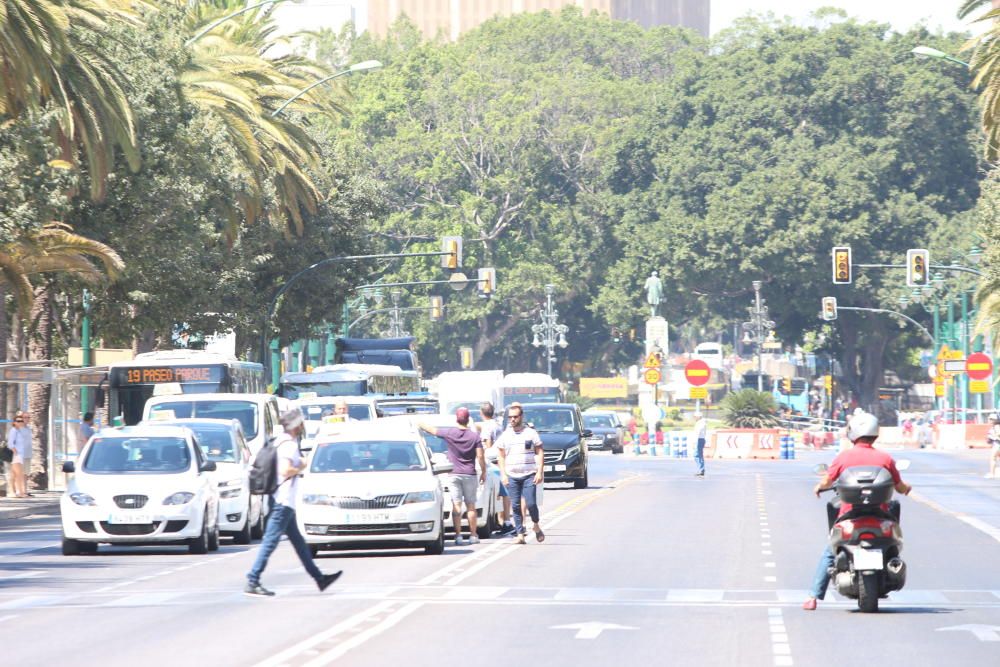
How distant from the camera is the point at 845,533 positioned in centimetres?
1593

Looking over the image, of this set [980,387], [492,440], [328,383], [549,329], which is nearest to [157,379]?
[328,383]

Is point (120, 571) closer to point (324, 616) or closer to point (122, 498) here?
point (122, 498)

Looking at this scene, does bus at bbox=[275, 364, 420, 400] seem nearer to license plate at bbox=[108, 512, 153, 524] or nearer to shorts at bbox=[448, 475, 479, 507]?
shorts at bbox=[448, 475, 479, 507]

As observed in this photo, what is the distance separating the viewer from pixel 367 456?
→ 23953mm

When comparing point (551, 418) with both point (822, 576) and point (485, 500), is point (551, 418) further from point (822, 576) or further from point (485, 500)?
point (822, 576)

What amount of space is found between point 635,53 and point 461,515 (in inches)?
3908

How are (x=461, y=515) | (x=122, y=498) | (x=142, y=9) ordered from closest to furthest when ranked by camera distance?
(x=122, y=498) → (x=461, y=515) → (x=142, y=9)

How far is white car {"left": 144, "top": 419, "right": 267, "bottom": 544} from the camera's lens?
26328mm

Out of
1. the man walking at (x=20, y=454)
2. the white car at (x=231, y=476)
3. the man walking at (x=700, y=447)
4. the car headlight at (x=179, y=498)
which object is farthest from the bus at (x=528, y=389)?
the car headlight at (x=179, y=498)

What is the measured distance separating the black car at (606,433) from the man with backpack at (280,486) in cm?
5898

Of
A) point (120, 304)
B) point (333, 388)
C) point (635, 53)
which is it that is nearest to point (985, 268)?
point (333, 388)

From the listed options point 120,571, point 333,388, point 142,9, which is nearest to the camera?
point 120,571

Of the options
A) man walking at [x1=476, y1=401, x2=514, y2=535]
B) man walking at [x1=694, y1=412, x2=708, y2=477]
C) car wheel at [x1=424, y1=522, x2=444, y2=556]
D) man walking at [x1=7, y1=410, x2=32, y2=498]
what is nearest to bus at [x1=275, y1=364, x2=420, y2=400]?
man walking at [x1=694, y1=412, x2=708, y2=477]

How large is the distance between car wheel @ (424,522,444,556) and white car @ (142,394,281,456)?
9.18m
